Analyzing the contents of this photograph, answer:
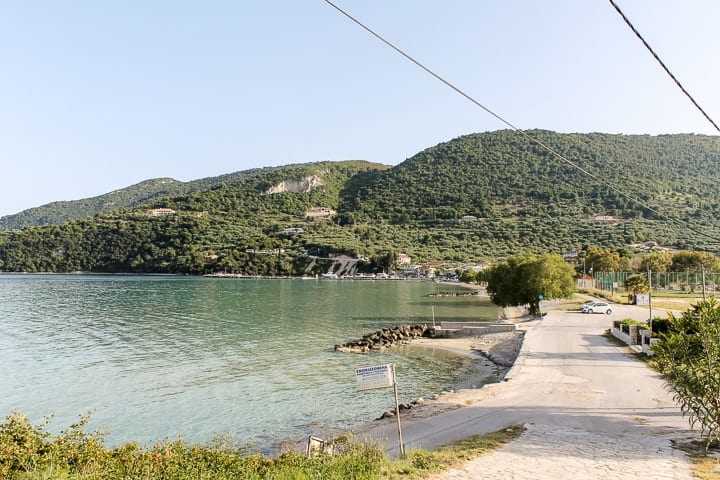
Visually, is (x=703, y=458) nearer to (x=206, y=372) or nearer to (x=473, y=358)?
(x=473, y=358)

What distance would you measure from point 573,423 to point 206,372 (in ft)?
69.7

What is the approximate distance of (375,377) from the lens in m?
10.2

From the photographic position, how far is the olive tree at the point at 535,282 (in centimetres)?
4841

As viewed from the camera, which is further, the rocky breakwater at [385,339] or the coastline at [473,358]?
the rocky breakwater at [385,339]

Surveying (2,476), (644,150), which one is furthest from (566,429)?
(644,150)

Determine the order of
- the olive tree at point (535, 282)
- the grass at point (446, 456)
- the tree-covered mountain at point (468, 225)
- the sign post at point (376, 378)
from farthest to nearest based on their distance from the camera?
1. the tree-covered mountain at point (468, 225)
2. the olive tree at point (535, 282)
3. the sign post at point (376, 378)
4. the grass at point (446, 456)

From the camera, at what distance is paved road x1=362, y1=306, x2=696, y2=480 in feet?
30.9

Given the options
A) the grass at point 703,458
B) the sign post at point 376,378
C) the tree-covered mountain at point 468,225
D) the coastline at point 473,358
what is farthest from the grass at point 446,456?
the tree-covered mountain at point 468,225

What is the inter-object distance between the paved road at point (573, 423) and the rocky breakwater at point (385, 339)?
45.5 feet

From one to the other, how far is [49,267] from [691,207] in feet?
632

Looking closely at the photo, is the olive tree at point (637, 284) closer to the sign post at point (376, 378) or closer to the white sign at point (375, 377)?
the sign post at point (376, 378)

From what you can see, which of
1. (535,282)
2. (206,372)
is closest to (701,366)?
(206,372)

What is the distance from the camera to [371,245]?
185625 mm

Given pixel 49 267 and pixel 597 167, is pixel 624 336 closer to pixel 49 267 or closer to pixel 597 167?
pixel 597 167
